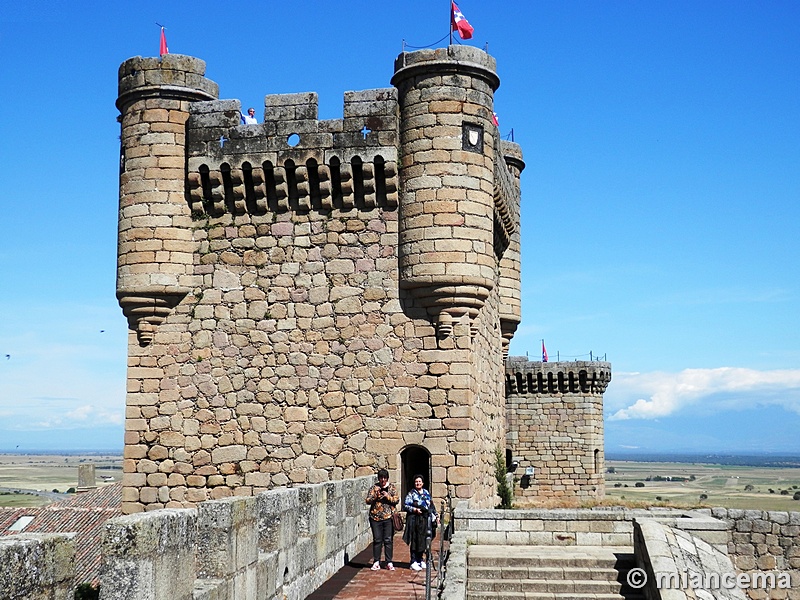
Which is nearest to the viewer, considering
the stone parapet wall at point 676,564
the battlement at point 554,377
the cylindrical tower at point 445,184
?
the stone parapet wall at point 676,564

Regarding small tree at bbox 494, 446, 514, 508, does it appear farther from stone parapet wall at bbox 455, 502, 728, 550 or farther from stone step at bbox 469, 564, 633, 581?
stone step at bbox 469, 564, 633, 581

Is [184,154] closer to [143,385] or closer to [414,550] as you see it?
[143,385]

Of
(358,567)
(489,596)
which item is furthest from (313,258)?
(489,596)

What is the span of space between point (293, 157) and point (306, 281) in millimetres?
2122

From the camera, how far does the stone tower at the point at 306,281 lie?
16.1 m

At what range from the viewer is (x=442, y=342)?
1608 cm

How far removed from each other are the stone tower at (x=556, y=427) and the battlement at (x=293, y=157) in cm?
1846

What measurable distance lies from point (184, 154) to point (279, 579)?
32.3 ft

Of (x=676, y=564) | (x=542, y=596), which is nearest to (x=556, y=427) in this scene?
(x=542, y=596)

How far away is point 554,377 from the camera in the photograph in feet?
111

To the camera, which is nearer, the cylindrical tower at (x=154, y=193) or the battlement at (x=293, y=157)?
the battlement at (x=293, y=157)

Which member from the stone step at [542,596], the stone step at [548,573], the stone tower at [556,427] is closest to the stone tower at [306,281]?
the stone step at [548,573]

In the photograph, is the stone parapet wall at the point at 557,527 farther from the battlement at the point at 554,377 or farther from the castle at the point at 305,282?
the battlement at the point at 554,377

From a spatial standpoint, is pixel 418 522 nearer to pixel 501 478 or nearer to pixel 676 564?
pixel 676 564
